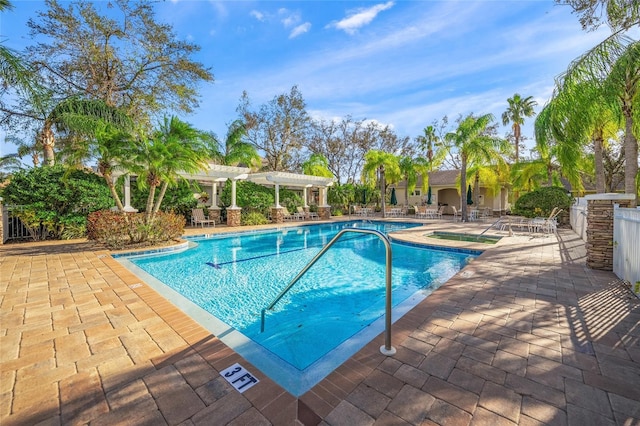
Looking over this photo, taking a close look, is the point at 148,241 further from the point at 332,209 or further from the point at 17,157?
the point at 17,157

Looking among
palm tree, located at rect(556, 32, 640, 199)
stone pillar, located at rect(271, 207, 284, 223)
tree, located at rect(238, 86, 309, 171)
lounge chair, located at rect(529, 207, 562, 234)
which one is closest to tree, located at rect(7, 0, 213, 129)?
stone pillar, located at rect(271, 207, 284, 223)

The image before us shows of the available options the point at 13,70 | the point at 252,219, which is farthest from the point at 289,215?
the point at 13,70

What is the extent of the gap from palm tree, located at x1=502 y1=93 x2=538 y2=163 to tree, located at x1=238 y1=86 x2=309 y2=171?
22.8 metres

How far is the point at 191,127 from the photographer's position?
395 inches

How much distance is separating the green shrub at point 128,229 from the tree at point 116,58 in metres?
8.62

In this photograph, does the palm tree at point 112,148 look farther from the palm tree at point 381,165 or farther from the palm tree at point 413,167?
the palm tree at point 413,167

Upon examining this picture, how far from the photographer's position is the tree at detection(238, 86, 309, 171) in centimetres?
2727

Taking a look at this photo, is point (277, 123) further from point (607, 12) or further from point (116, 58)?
point (607, 12)

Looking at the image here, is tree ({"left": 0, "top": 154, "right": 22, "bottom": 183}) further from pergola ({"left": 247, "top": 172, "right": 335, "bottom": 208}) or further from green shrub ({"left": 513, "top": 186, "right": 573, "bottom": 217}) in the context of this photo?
green shrub ({"left": 513, "top": 186, "right": 573, "bottom": 217})

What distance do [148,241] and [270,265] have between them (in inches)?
182

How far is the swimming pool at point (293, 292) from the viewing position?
3.29 metres

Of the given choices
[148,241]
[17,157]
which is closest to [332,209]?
[148,241]

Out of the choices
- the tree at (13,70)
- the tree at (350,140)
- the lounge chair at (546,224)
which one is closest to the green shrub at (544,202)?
the lounge chair at (546,224)

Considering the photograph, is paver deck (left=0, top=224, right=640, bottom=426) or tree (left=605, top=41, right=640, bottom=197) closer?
paver deck (left=0, top=224, right=640, bottom=426)
